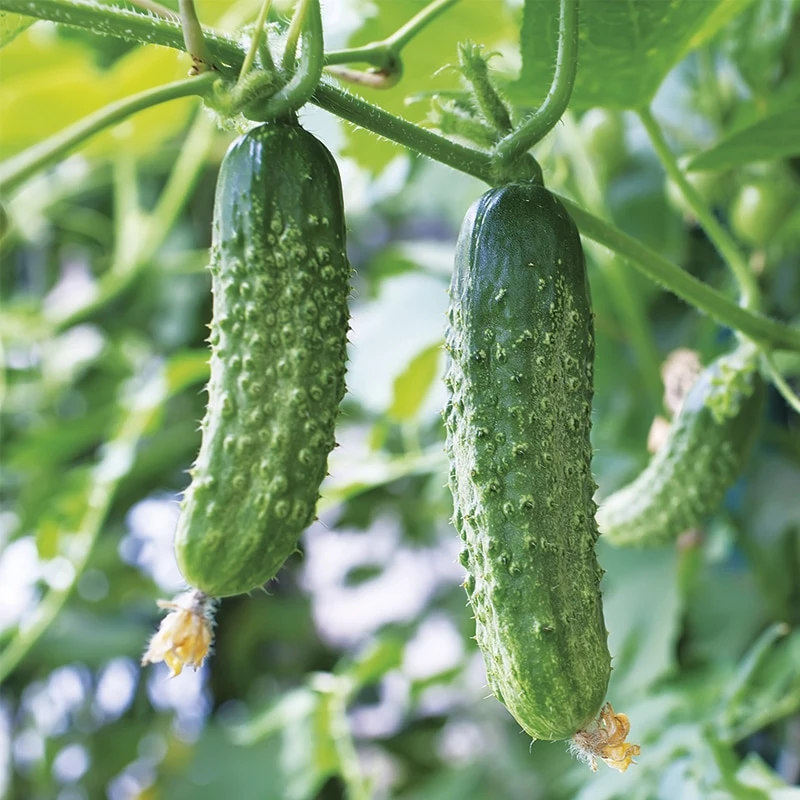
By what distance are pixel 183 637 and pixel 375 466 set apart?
0.92 m

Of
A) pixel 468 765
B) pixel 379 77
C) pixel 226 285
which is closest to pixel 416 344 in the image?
pixel 379 77

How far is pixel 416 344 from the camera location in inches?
57.2

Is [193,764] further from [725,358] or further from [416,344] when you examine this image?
[725,358]

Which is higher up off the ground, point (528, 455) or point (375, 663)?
point (375, 663)

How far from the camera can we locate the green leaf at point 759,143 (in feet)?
2.74

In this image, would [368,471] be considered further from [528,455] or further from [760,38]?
[528,455]

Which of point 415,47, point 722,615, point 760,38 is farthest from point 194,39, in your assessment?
point 722,615

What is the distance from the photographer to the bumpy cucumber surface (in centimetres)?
87

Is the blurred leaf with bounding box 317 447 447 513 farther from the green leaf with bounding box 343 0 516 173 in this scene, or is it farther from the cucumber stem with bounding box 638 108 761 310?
the cucumber stem with bounding box 638 108 761 310

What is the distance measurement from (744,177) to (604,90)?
0.51 m

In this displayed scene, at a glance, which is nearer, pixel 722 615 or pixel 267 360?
pixel 267 360

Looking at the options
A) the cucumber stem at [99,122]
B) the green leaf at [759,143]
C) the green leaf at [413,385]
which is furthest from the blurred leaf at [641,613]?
the cucumber stem at [99,122]

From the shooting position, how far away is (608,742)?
566mm

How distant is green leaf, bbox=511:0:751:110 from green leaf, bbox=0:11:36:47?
0.36m
